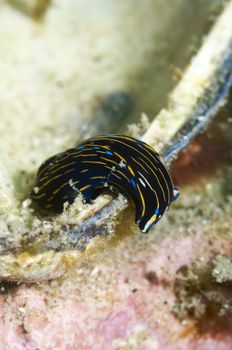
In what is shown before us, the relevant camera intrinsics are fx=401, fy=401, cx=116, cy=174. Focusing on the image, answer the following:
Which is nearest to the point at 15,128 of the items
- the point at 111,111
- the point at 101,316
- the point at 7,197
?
the point at 111,111

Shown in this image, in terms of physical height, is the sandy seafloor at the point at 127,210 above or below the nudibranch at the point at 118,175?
below

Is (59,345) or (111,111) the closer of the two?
(59,345)

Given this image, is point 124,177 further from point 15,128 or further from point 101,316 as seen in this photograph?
point 15,128

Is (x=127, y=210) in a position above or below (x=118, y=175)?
below

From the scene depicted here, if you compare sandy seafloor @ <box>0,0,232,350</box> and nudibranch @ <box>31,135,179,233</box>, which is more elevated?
nudibranch @ <box>31,135,179,233</box>
